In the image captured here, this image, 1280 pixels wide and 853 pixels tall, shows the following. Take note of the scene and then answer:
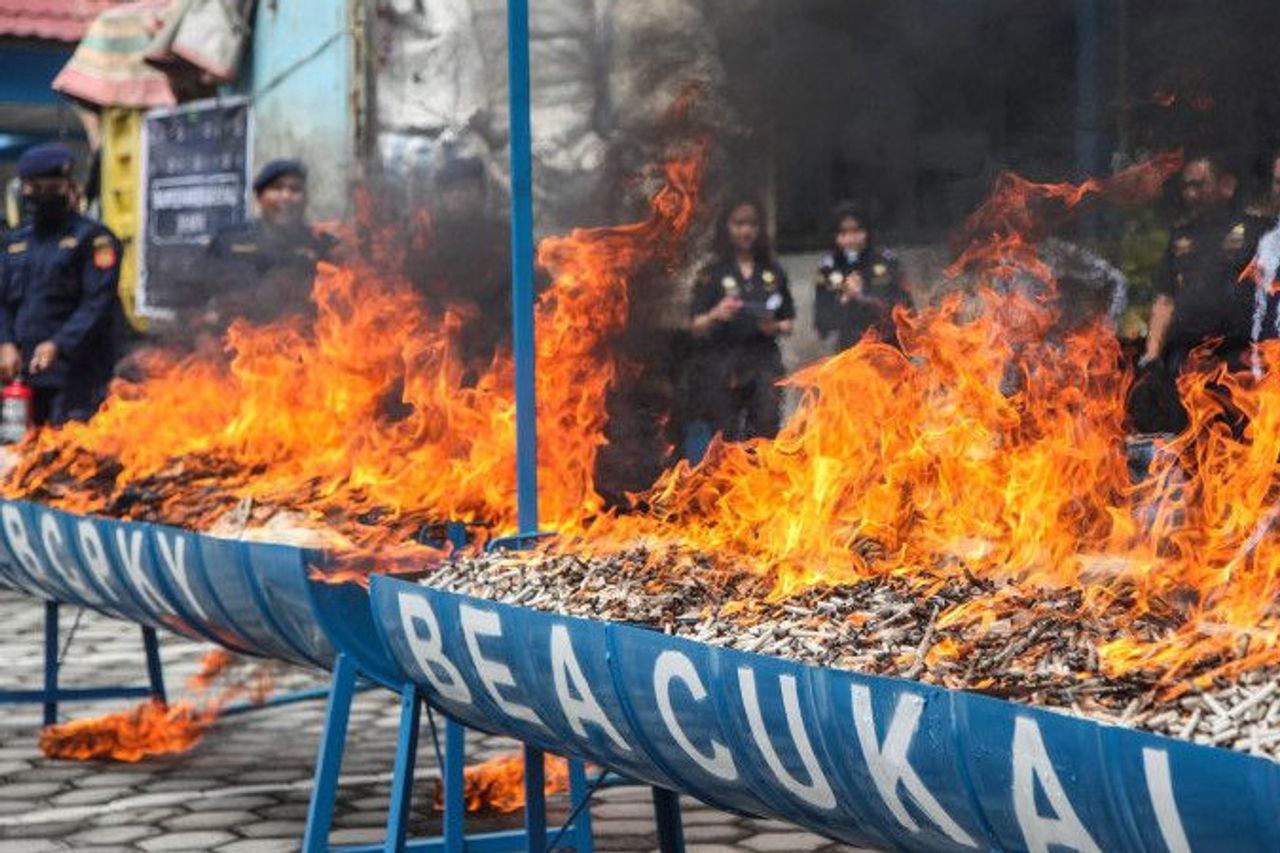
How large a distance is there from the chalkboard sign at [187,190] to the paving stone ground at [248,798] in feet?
16.9

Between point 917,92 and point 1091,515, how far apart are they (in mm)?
5154

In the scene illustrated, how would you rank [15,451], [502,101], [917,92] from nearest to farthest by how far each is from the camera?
[15,451] < [917,92] < [502,101]

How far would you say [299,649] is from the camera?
4977 millimetres

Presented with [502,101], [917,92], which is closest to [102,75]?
[502,101]

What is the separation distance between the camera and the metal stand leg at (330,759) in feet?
15.2

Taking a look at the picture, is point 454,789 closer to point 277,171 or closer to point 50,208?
point 277,171

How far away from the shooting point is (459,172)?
35.3ft

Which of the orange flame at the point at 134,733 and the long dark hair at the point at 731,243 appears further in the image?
the long dark hair at the point at 731,243

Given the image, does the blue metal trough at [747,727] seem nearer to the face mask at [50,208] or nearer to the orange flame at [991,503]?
the orange flame at [991,503]

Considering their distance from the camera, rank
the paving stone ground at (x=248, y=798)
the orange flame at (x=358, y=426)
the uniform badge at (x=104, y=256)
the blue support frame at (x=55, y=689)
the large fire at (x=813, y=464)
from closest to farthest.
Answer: the large fire at (x=813, y=464) < the orange flame at (x=358, y=426) < the paving stone ground at (x=248, y=798) < the blue support frame at (x=55, y=689) < the uniform badge at (x=104, y=256)

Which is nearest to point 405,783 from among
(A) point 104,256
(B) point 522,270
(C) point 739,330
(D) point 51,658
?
(B) point 522,270

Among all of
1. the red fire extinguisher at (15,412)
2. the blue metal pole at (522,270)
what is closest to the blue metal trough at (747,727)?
the blue metal pole at (522,270)

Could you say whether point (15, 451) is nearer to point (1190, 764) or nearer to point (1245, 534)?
point (1245, 534)

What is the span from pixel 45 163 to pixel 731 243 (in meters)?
3.19
